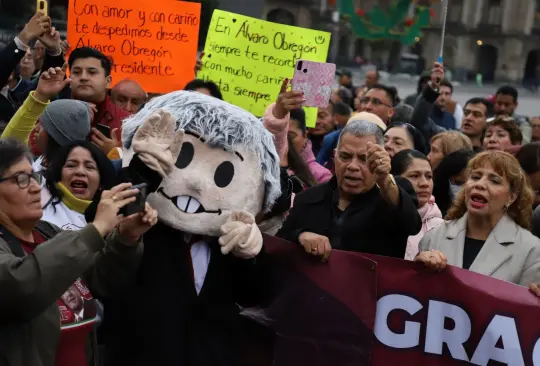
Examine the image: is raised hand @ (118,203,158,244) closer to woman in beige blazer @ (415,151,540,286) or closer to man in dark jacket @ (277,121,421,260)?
man in dark jacket @ (277,121,421,260)

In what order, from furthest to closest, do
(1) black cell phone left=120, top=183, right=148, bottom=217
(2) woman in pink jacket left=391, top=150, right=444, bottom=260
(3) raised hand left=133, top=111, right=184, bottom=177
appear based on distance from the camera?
(2) woman in pink jacket left=391, top=150, right=444, bottom=260 → (3) raised hand left=133, top=111, right=184, bottom=177 → (1) black cell phone left=120, top=183, right=148, bottom=217

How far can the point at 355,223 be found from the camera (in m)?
4.07

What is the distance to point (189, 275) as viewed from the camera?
3604mm

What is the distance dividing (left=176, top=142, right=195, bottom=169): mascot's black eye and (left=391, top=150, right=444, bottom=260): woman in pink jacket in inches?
63.3

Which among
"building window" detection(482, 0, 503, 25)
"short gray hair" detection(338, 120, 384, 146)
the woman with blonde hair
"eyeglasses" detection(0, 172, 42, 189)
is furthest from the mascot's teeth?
"building window" detection(482, 0, 503, 25)

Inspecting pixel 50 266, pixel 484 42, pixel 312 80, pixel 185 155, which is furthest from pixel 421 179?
pixel 484 42

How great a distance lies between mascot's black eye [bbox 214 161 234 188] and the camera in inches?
146

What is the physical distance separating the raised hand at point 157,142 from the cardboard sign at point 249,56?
8.77 ft

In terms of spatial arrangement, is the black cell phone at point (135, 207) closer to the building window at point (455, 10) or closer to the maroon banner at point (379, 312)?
the maroon banner at point (379, 312)

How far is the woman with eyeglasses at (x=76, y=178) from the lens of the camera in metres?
4.25

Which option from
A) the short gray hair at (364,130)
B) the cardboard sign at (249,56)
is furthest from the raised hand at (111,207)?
the cardboard sign at (249,56)

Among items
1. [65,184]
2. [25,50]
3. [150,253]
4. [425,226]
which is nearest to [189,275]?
[150,253]

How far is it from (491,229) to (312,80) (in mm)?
1680

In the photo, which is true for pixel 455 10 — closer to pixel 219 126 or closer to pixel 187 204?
pixel 219 126
